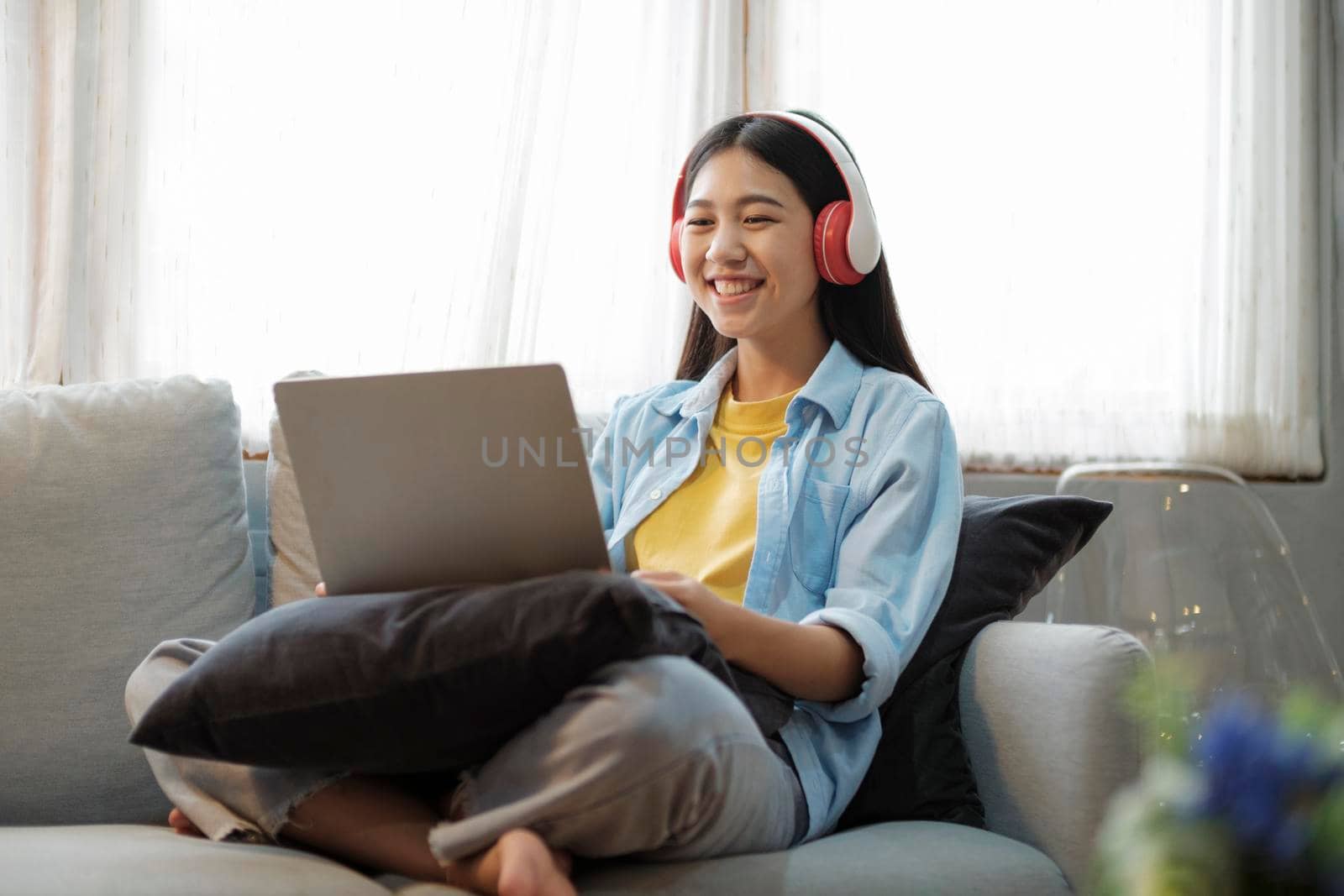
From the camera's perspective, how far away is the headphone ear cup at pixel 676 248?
63.7 inches

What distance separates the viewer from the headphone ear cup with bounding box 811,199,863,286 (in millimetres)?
1487

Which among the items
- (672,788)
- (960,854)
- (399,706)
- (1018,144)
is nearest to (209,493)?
(399,706)

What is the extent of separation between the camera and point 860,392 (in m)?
1.51

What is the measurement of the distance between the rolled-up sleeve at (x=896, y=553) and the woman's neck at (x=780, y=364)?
0.19 meters

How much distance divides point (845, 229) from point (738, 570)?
0.43 meters

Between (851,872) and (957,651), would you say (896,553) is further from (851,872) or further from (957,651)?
(851,872)

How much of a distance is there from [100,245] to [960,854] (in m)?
1.85

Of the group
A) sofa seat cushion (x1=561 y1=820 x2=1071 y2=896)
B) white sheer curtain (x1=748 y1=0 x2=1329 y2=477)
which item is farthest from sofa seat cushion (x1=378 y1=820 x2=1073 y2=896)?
white sheer curtain (x1=748 y1=0 x2=1329 y2=477)

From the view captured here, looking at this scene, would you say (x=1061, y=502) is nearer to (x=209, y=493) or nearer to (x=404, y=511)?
(x=404, y=511)

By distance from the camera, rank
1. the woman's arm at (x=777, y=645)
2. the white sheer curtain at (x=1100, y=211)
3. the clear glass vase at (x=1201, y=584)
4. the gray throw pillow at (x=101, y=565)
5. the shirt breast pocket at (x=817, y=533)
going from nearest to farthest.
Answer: the woman's arm at (x=777, y=645), the shirt breast pocket at (x=817, y=533), the gray throw pillow at (x=101, y=565), the clear glass vase at (x=1201, y=584), the white sheer curtain at (x=1100, y=211)

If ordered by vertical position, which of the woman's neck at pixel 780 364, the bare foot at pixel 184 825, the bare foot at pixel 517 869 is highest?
the woman's neck at pixel 780 364

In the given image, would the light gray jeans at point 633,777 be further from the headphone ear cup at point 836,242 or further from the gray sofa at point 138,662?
the headphone ear cup at point 836,242

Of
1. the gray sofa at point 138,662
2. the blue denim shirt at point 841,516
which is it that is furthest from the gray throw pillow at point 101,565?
the blue denim shirt at point 841,516

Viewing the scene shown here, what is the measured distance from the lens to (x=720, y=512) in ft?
4.84
